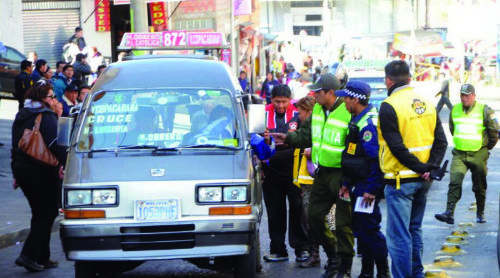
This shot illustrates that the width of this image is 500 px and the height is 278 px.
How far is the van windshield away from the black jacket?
29.7 inches

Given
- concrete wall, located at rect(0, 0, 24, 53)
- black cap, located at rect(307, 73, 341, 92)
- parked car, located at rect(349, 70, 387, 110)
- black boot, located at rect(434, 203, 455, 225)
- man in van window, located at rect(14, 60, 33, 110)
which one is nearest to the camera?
black cap, located at rect(307, 73, 341, 92)

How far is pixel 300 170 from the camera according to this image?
9516 mm

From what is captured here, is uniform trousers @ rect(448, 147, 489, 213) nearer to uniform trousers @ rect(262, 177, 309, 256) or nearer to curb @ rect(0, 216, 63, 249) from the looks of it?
uniform trousers @ rect(262, 177, 309, 256)

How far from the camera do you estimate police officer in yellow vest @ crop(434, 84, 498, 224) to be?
12453 mm

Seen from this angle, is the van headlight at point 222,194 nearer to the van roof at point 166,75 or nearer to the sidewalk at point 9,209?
the van roof at point 166,75

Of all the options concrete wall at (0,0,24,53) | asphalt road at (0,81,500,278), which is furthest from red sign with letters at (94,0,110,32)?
asphalt road at (0,81,500,278)

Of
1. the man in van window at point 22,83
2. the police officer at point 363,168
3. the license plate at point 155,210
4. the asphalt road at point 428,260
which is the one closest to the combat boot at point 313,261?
the asphalt road at point 428,260

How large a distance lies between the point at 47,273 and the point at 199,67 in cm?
255

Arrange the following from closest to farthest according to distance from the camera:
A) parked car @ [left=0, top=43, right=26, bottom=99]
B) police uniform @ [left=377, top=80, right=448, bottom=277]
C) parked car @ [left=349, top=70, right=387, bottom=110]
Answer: police uniform @ [left=377, top=80, right=448, bottom=277] < parked car @ [left=349, top=70, right=387, bottom=110] < parked car @ [left=0, top=43, right=26, bottom=99]

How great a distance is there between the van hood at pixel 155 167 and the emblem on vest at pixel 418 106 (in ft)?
4.92

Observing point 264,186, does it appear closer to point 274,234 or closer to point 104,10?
point 274,234

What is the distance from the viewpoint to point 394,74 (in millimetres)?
7734

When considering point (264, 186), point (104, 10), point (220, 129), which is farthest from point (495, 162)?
point (104, 10)

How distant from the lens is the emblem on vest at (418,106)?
25.0 ft
